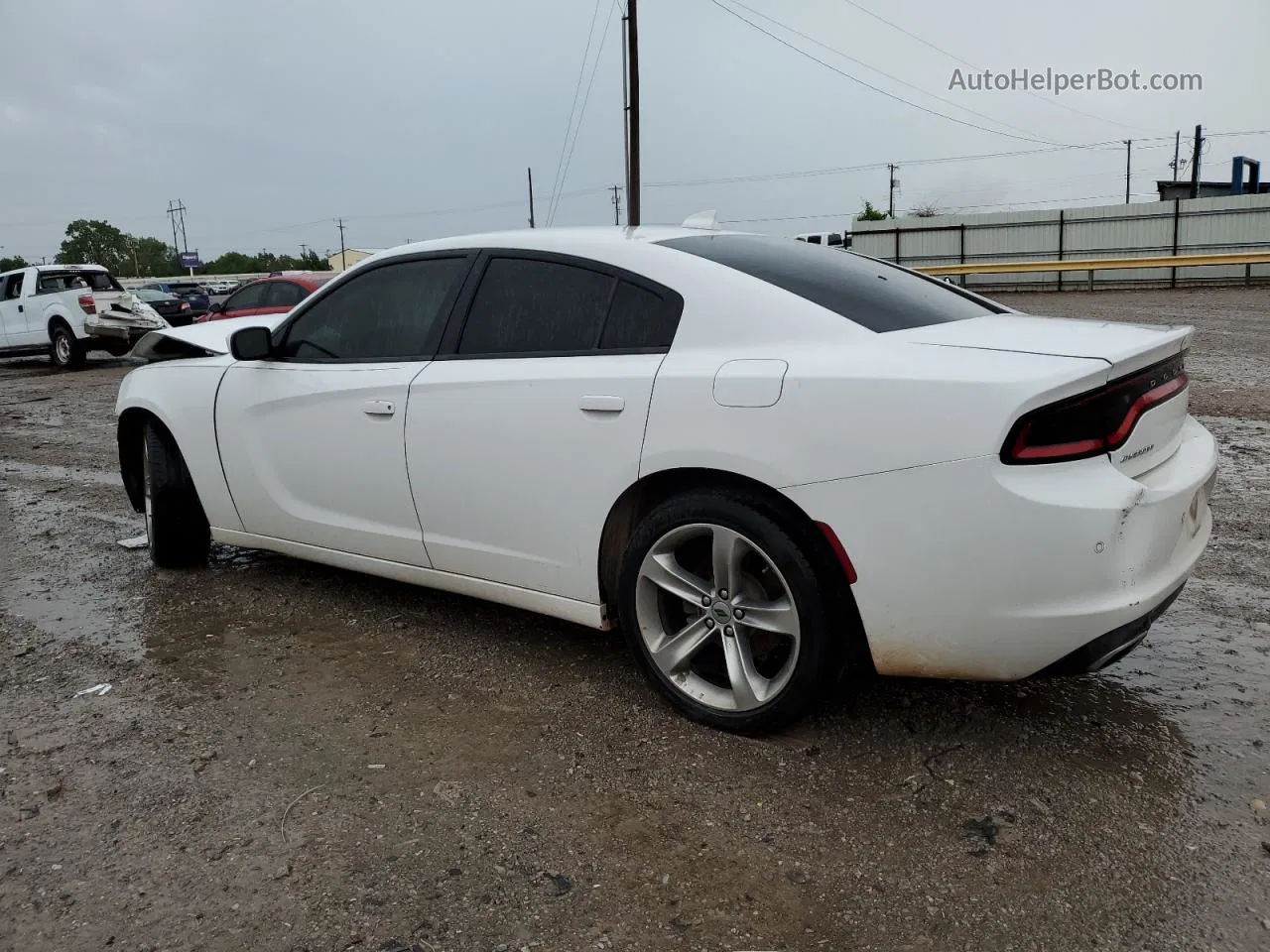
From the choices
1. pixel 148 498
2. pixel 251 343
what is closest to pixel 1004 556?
pixel 251 343

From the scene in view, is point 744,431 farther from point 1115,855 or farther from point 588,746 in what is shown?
point 1115,855

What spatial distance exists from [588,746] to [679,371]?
3.84 feet

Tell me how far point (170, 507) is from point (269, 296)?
34.4 feet

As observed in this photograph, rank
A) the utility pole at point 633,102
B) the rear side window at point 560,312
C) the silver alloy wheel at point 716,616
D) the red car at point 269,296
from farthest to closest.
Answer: the utility pole at point 633,102, the red car at point 269,296, the rear side window at point 560,312, the silver alloy wheel at point 716,616

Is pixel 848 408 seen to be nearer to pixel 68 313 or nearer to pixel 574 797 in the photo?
pixel 574 797

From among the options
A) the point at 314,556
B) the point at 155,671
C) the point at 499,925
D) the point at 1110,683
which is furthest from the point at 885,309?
the point at 155,671

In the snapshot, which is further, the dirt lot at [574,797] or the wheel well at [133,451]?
the wheel well at [133,451]

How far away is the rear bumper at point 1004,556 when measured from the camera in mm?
2424

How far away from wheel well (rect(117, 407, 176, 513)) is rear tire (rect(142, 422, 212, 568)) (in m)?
0.16

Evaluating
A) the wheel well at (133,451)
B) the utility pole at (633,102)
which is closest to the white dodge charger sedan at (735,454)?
the wheel well at (133,451)

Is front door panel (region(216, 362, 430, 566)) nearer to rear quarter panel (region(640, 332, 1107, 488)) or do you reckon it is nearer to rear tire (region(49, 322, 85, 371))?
rear quarter panel (region(640, 332, 1107, 488))

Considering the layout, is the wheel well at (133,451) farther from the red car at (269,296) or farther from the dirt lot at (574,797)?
the red car at (269,296)

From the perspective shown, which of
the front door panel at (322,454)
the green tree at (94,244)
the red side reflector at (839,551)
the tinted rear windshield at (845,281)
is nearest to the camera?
the red side reflector at (839,551)

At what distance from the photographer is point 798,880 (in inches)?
92.9
